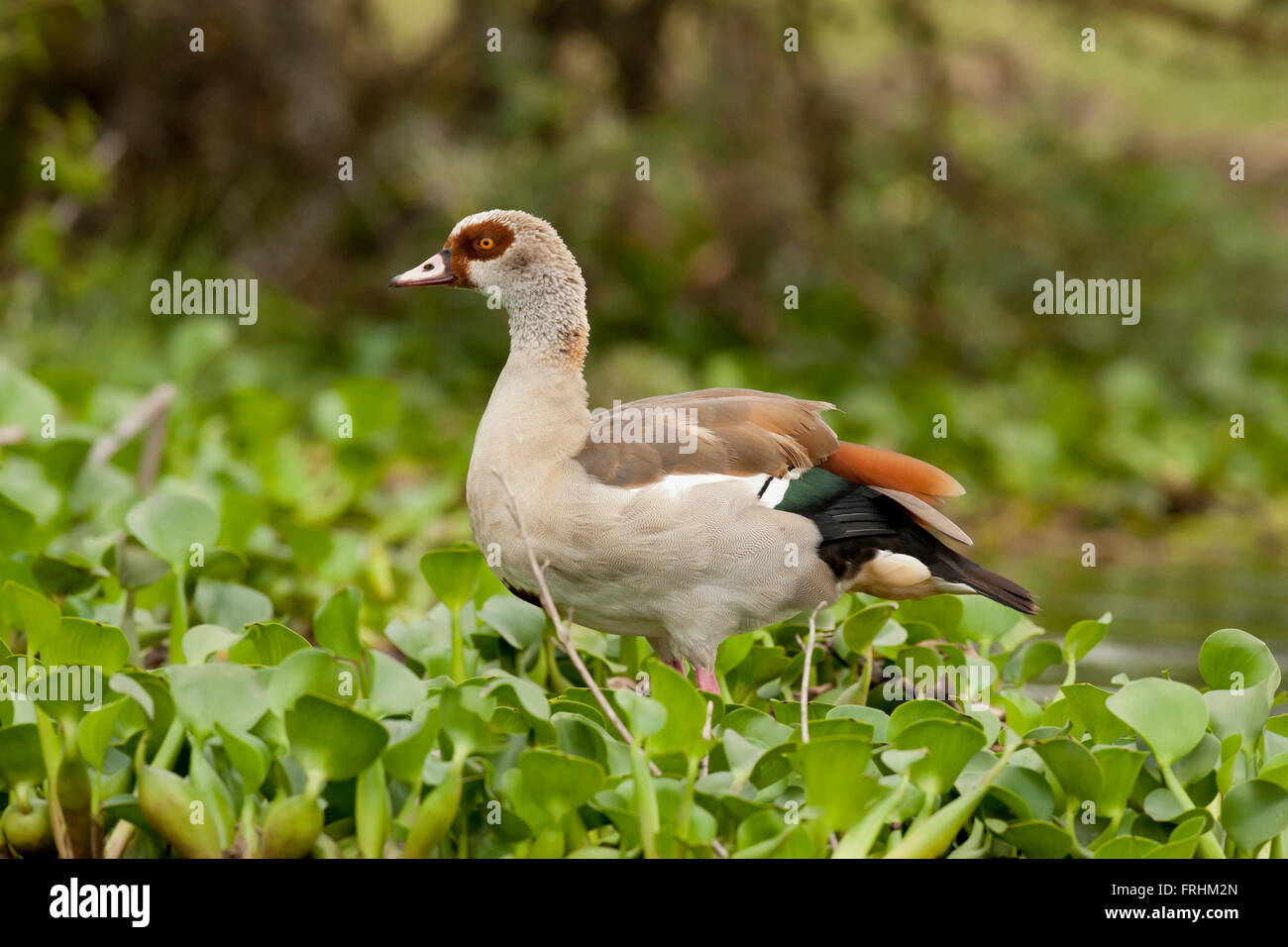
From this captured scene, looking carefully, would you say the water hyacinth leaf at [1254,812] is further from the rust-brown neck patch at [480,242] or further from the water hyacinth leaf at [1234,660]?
the rust-brown neck patch at [480,242]

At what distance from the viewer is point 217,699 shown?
2.90 meters

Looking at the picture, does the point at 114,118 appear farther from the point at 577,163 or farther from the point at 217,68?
the point at 577,163

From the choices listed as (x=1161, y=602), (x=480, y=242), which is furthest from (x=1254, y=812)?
(x=1161, y=602)

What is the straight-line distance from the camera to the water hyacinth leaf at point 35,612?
3.17 meters

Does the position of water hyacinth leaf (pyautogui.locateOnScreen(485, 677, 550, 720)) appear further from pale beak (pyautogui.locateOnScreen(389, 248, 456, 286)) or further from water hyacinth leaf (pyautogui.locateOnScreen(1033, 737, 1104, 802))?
pale beak (pyautogui.locateOnScreen(389, 248, 456, 286))

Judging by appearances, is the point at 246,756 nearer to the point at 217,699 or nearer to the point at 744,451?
the point at 217,699

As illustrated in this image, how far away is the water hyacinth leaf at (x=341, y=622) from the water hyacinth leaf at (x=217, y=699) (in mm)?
597

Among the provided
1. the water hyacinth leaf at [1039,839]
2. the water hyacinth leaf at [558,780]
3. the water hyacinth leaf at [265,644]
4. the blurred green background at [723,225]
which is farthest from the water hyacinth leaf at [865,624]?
the blurred green background at [723,225]

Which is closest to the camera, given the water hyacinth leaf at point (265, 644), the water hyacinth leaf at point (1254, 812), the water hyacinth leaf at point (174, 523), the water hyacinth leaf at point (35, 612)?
the water hyacinth leaf at point (1254, 812)

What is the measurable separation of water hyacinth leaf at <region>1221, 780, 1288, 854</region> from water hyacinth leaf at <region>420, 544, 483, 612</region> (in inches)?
67.2

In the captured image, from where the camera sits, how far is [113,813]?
2.91m

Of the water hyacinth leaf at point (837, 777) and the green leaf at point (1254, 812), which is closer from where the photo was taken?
the water hyacinth leaf at point (837, 777)

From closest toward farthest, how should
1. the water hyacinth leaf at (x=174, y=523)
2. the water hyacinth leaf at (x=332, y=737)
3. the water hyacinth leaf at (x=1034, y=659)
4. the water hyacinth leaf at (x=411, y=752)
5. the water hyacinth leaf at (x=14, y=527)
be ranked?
the water hyacinth leaf at (x=332, y=737) → the water hyacinth leaf at (x=411, y=752) → the water hyacinth leaf at (x=174, y=523) → the water hyacinth leaf at (x=1034, y=659) → the water hyacinth leaf at (x=14, y=527)
